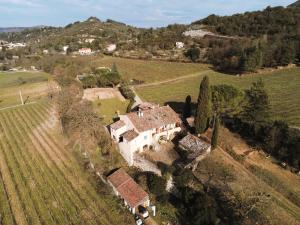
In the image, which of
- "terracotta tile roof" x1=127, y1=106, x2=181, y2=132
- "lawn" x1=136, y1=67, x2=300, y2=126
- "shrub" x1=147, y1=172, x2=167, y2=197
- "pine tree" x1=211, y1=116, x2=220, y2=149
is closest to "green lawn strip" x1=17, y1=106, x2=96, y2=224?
"shrub" x1=147, y1=172, x2=167, y2=197

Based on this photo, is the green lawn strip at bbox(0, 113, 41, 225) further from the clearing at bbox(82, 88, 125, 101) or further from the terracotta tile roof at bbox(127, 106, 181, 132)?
the clearing at bbox(82, 88, 125, 101)

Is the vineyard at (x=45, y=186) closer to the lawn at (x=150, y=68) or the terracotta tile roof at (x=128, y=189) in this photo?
the terracotta tile roof at (x=128, y=189)

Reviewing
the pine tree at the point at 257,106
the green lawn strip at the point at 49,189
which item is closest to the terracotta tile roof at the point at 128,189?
the green lawn strip at the point at 49,189

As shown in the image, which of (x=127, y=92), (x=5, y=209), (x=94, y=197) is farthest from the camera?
(x=127, y=92)

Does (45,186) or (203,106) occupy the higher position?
(203,106)

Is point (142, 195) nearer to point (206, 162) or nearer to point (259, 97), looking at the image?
point (206, 162)

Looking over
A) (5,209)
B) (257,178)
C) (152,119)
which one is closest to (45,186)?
(5,209)

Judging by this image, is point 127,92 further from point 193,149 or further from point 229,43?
point 229,43
